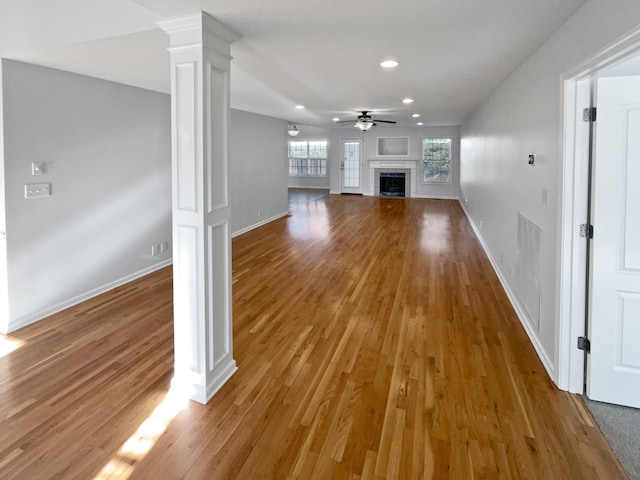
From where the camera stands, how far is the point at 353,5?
87.9 inches

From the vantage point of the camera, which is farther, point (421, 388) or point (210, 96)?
point (421, 388)

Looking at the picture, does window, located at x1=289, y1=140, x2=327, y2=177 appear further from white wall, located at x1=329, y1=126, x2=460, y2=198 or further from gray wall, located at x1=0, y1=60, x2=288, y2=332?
gray wall, located at x1=0, y1=60, x2=288, y2=332

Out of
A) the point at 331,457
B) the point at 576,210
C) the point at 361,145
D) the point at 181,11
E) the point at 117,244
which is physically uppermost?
the point at 361,145

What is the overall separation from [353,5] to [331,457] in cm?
250

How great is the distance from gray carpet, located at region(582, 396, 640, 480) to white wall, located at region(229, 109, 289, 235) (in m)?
Answer: 5.51

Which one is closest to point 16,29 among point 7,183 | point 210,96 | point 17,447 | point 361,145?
point 7,183

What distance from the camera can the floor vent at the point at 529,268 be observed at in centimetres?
303

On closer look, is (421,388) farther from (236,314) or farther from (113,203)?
(113,203)

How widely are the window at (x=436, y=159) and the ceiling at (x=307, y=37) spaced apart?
871 centimetres

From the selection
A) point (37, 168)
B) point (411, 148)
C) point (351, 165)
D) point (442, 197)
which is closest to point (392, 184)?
point (411, 148)

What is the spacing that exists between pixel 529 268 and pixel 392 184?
426 inches

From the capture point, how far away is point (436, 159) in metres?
13.0

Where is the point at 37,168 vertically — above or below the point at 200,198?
above

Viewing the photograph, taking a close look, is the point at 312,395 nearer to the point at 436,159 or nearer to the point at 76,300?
the point at 76,300
